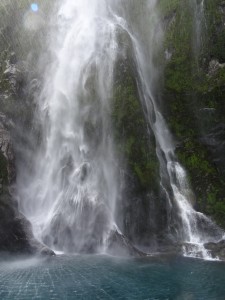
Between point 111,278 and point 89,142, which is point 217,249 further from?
point 89,142

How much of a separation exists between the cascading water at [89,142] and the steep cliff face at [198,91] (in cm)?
88

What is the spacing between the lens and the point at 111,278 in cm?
1736

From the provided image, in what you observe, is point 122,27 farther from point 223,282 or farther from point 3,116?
point 223,282

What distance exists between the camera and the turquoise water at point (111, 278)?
15.4 meters

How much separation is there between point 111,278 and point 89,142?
11643 mm

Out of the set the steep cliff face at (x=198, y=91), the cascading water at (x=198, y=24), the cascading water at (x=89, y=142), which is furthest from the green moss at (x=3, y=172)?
the cascading water at (x=198, y=24)

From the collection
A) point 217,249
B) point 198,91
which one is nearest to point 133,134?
point 198,91

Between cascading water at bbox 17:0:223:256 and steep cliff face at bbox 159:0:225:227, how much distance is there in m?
0.88

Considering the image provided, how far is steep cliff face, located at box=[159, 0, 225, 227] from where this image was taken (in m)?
26.8

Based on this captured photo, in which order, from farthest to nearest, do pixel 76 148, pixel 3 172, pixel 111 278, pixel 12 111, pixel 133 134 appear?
pixel 12 111
pixel 76 148
pixel 133 134
pixel 3 172
pixel 111 278

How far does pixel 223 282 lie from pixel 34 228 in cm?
1156

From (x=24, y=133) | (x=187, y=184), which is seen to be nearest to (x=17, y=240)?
(x=24, y=133)

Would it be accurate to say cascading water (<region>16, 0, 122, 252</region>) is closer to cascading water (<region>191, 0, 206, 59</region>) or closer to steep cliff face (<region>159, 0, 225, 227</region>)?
steep cliff face (<region>159, 0, 225, 227</region>)

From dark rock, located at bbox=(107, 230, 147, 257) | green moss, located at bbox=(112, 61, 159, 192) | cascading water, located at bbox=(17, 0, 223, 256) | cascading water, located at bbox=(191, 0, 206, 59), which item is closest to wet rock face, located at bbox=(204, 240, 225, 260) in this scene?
cascading water, located at bbox=(17, 0, 223, 256)
